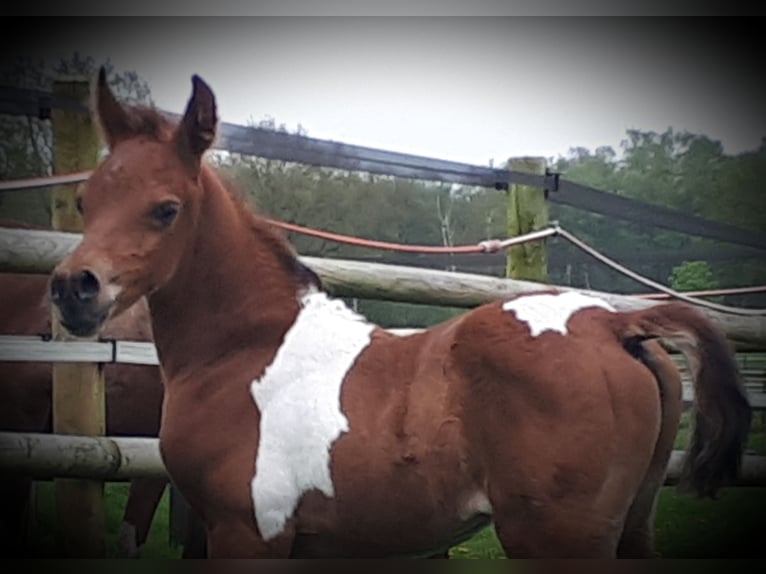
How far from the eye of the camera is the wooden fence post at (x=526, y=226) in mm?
3425

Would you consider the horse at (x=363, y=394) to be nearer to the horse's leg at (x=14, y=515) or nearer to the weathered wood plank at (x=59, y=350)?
the weathered wood plank at (x=59, y=350)

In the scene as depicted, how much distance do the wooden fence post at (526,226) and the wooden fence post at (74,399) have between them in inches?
56.6

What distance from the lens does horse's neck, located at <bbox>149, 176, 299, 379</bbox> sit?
322cm

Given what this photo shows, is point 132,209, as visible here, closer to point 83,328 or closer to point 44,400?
point 83,328

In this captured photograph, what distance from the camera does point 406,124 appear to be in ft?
11.2

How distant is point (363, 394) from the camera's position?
3.09 m

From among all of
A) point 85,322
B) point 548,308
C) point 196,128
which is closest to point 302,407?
point 85,322

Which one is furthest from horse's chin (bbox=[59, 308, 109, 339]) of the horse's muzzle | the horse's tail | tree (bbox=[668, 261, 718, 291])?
tree (bbox=[668, 261, 718, 291])

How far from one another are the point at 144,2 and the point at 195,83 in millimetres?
438

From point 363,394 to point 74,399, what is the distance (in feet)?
3.46

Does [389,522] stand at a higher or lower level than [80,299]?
lower

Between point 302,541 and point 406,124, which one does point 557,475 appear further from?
point 406,124

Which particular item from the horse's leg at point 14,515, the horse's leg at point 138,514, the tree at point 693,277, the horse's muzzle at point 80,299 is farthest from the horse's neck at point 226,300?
the tree at point 693,277

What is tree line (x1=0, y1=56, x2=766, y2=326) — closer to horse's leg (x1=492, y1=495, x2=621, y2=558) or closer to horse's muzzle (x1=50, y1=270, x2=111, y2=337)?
horse's muzzle (x1=50, y1=270, x2=111, y2=337)
